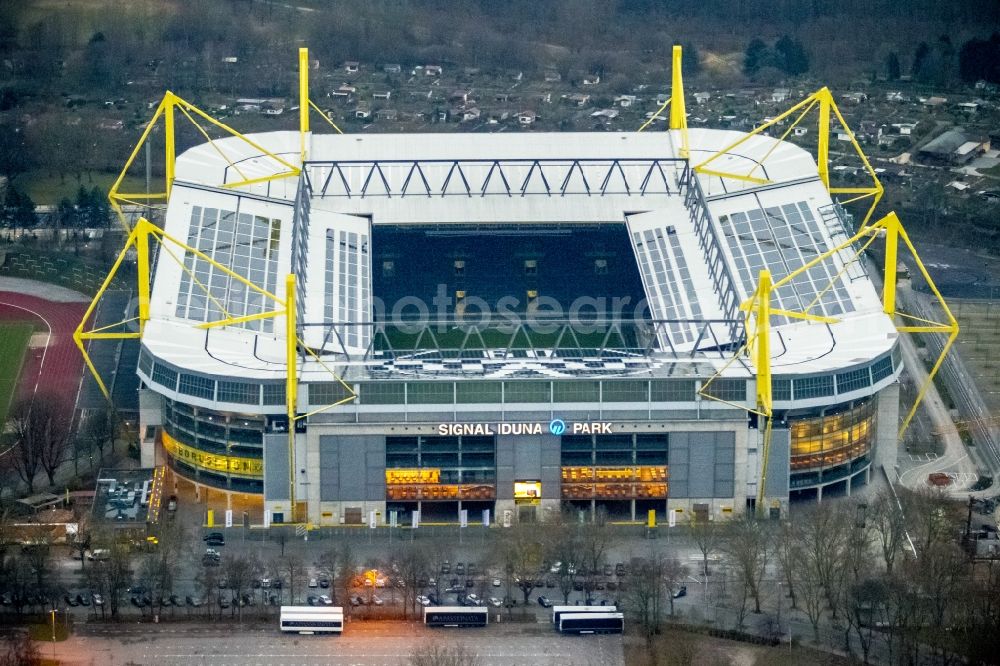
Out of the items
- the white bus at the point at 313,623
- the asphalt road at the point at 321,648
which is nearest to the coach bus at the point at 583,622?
the asphalt road at the point at 321,648

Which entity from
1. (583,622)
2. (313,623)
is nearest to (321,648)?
(313,623)

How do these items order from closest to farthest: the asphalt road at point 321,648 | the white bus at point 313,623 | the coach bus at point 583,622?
1. the asphalt road at point 321,648
2. the white bus at point 313,623
3. the coach bus at point 583,622

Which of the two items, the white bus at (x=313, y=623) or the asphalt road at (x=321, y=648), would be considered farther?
the white bus at (x=313, y=623)

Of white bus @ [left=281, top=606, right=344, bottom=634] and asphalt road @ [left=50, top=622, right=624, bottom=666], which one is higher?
white bus @ [left=281, top=606, right=344, bottom=634]

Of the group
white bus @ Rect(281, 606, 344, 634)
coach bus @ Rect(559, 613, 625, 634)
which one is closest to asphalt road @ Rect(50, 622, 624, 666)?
white bus @ Rect(281, 606, 344, 634)

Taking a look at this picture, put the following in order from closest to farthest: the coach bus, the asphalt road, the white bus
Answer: the asphalt road
the white bus
the coach bus

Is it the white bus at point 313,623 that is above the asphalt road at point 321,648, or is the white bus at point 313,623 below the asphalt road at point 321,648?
above

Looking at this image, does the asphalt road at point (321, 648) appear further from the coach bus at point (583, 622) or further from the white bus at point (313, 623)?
the coach bus at point (583, 622)

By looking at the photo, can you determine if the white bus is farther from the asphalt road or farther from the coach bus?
the coach bus

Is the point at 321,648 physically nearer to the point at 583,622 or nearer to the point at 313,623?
the point at 313,623
